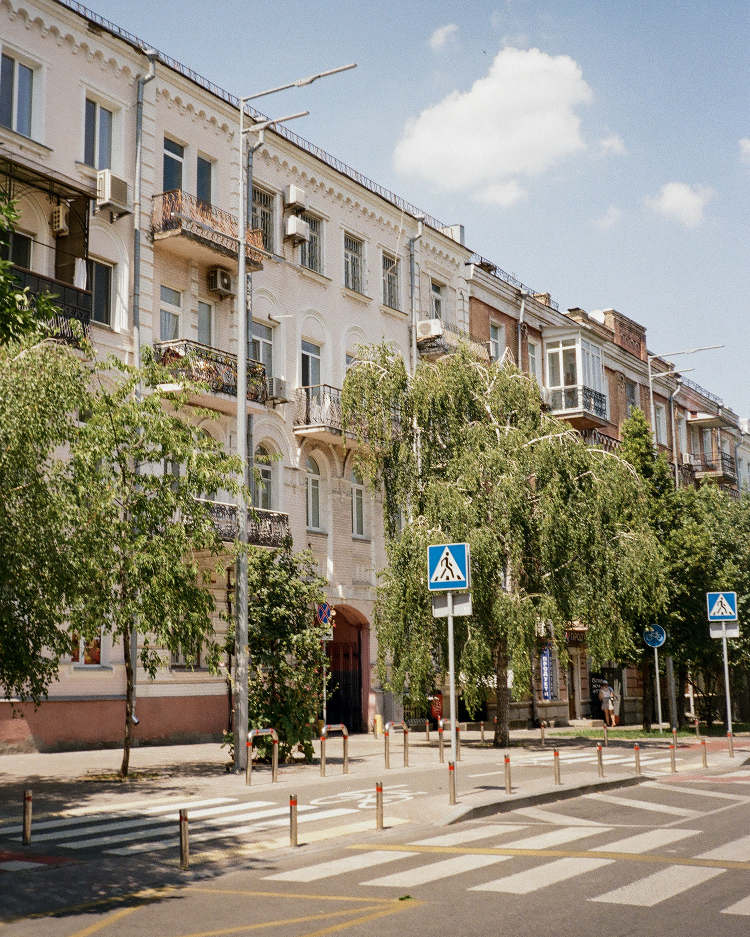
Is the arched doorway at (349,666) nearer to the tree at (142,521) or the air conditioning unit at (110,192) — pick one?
the air conditioning unit at (110,192)

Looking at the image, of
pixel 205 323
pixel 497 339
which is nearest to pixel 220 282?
pixel 205 323

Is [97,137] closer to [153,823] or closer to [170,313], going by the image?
[170,313]

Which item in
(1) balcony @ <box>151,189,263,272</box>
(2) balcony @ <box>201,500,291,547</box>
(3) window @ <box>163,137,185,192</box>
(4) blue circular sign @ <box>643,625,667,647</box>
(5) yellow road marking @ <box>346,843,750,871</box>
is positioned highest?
(3) window @ <box>163,137,185,192</box>

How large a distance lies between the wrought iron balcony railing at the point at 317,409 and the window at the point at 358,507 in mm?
2660

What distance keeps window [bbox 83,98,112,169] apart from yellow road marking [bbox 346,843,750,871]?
61.2ft

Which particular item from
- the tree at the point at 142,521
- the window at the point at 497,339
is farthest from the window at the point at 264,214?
the tree at the point at 142,521

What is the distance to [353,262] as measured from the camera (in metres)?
33.3

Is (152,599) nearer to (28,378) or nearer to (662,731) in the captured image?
(28,378)

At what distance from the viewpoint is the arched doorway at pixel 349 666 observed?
30641 millimetres

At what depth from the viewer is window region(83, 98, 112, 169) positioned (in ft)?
80.6

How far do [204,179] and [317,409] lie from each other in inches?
271

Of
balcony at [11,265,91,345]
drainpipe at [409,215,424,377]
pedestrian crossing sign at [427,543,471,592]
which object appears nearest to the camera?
pedestrian crossing sign at [427,543,471,592]

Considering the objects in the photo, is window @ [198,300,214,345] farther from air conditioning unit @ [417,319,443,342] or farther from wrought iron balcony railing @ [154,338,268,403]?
air conditioning unit @ [417,319,443,342]

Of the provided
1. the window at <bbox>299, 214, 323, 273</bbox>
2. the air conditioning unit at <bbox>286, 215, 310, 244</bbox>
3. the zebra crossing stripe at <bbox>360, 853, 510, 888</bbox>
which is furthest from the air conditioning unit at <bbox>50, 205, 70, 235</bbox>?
the zebra crossing stripe at <bbox>360, 853, 510, 888</bbox>
